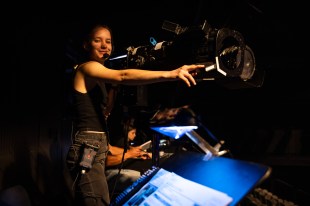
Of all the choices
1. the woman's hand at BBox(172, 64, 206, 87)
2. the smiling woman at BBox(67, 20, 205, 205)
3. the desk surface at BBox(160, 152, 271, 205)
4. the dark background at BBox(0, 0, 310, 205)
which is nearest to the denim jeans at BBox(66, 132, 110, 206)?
the smiling woman at BBox(67, 20, 205, 205)

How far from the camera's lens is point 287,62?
17.6ft

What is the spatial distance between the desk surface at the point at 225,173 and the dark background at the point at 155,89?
85 cm

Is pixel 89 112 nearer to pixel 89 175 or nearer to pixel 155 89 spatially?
pixel 89 175

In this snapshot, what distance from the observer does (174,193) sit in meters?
0.82

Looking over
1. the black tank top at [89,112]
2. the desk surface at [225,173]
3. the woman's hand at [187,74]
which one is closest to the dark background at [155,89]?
the black tank top at [89,112]

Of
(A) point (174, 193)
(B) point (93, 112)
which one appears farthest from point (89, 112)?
(A) point (174, 193)

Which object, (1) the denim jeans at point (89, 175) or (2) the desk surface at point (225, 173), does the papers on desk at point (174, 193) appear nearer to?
(2) the desk surface at point (225, 173)

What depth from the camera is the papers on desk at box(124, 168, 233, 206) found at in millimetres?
668

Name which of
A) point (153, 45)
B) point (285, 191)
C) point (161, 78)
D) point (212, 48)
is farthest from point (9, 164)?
point (285, 191)

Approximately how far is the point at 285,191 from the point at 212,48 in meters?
3.19

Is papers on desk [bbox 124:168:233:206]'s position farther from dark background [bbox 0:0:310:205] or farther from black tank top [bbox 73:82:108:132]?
dark background [bbox 0:0:310:205]

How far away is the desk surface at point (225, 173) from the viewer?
1.99ft

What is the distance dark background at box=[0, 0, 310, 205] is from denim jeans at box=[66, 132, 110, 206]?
1.49 feet

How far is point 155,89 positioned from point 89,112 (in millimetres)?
4764
